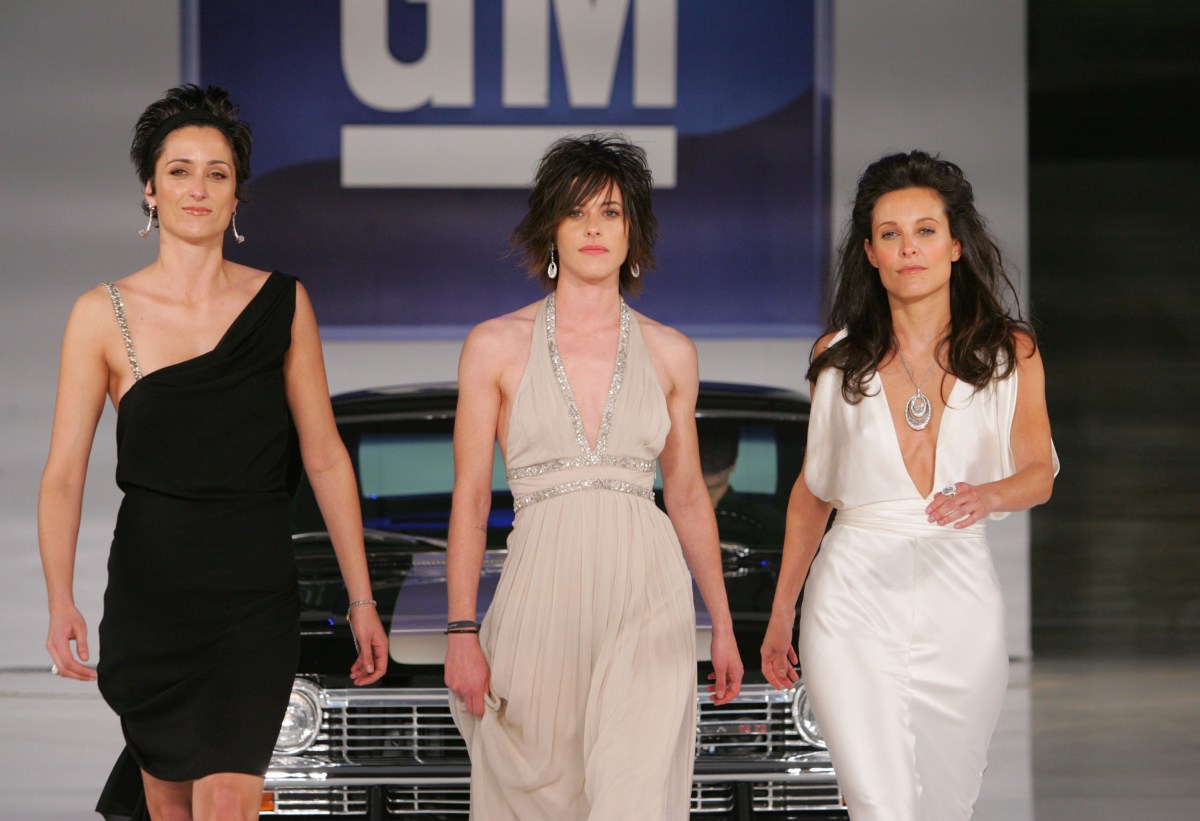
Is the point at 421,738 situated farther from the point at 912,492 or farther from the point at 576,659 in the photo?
the point at 912,492

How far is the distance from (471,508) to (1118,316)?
6.84 meters

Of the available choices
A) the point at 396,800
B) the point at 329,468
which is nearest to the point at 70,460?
the point at 329,468

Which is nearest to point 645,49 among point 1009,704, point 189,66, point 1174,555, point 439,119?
point 439,119

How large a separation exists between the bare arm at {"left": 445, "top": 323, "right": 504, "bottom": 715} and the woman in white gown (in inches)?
26.0

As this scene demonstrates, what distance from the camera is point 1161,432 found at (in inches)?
351

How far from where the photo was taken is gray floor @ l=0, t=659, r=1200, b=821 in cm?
488

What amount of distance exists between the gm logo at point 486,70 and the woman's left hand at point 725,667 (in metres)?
4.92

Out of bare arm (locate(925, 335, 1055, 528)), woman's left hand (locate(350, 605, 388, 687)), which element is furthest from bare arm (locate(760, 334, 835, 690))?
woman's left hand (locate(350, 605, 388, 687))

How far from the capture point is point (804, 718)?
3311 mm

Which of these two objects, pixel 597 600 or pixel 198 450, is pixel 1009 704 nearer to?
pixel 597 600

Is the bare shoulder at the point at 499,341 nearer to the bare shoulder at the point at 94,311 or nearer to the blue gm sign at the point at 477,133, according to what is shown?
the bare shoulder at the point at 94,311

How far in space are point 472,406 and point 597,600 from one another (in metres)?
0.46

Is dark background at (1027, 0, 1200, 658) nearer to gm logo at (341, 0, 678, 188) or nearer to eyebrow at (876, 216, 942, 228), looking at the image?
gm logo at (341, 0, 678, 188)

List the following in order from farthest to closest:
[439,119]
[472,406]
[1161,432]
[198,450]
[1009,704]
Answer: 1. [1161,432]
2. [439,119]
3. [1009,704]
4. [472,406]
5. [198,450]
